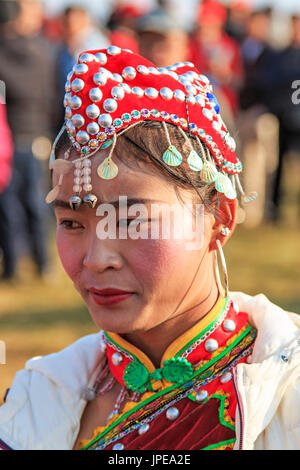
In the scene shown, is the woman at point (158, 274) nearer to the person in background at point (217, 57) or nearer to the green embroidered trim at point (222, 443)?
the green embroidered trim at point (222, 443)

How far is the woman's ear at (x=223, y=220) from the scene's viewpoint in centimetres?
218

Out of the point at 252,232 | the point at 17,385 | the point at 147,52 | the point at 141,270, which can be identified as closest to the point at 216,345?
the point at 141,270

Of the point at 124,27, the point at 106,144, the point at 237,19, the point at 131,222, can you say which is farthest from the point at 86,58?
the point at 237,19

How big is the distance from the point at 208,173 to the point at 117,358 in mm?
637

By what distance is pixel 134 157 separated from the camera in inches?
78.0

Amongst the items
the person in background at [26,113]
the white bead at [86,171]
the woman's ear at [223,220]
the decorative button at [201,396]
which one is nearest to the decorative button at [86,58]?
the white bead at [86,171]

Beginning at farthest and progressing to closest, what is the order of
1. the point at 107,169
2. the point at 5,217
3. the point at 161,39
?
1. the point at 5,217
2. the point at 161,39
3. the point at 107,169

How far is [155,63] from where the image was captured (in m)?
5.61

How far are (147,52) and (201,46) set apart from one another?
12.1ft

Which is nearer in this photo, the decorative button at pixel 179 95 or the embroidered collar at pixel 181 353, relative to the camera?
the decorative button at pixel 179 95

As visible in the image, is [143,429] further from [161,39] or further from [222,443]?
[161,39]

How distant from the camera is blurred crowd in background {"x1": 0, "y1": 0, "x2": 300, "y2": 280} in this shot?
6.84 metres

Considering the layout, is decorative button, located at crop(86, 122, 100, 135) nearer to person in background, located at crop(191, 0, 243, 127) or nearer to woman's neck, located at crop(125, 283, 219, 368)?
woman's neck, located at crop(125, 283, 219, 368)

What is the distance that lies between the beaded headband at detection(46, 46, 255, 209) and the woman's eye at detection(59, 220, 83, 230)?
0.07 meters
